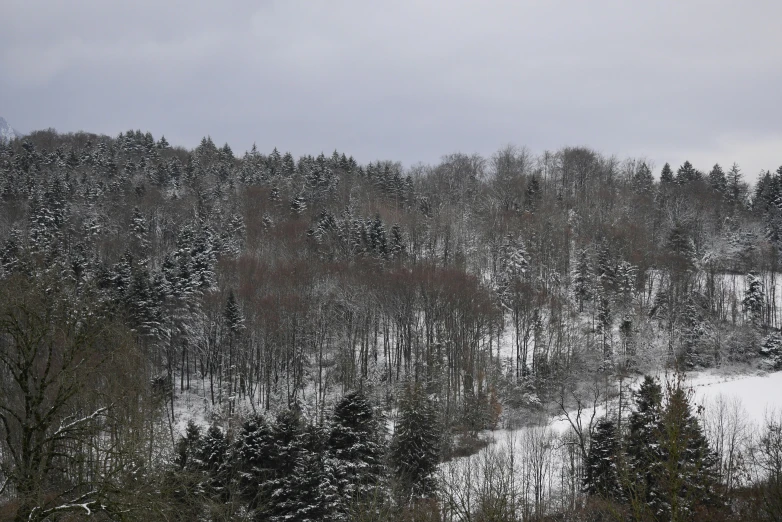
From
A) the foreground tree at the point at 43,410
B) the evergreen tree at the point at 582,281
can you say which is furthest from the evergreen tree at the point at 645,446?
the evergreen tree at the point at 582,281

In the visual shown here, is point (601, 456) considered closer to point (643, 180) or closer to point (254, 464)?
point (254, 464)

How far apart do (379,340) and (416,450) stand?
23458 mm

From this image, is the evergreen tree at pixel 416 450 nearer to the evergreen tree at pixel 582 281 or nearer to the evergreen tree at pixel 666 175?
the evergreen tree at pixel 582 281

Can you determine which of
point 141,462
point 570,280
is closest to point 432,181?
point 570,280

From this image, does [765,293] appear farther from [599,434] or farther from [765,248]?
[599,434]

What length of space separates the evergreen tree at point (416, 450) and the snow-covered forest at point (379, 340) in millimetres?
145

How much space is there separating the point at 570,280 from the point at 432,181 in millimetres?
40808

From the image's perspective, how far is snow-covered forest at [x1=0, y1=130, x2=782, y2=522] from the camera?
43.4ft

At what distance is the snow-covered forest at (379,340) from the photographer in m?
13.2

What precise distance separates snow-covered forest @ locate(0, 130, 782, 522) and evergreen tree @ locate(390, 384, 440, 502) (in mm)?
145

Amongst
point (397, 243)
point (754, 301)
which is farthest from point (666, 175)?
point (397, 243)

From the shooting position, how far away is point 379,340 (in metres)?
48.8

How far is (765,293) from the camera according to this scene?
54281 mm

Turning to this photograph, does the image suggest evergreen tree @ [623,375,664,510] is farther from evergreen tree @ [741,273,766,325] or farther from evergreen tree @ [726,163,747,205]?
evergreen tree @ [726,163,747,205]
